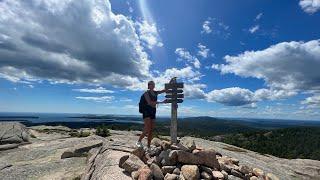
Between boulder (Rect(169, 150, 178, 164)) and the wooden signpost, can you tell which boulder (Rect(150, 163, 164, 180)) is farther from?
the wooden signpost

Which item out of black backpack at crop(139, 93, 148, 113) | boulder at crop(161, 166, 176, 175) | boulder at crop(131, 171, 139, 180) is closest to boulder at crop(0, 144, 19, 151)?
black backpack at crop(139, 93, 148, 113)

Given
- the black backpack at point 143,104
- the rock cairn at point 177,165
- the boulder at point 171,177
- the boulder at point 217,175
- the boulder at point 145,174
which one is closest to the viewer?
the boulder at point 145,174

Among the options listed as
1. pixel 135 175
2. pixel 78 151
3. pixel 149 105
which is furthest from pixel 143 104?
pixel 78 151

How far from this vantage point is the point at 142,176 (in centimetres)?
1468

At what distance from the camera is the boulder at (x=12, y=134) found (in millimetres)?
39625

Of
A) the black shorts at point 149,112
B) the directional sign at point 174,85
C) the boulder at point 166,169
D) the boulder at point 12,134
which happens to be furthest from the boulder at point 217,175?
the boulder at point 12,134

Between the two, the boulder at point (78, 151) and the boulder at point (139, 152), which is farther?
the boulder at point (78, 151)

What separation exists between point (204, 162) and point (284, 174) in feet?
69.8

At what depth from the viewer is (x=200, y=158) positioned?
17203mm

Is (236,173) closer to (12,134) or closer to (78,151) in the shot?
(78,151)

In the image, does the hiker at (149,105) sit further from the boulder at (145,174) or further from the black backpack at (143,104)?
the boulder at (145,174)

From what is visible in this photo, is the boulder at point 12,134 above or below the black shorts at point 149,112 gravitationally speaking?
below

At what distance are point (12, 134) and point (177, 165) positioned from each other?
32.5 m

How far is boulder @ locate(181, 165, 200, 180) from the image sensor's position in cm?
1552
